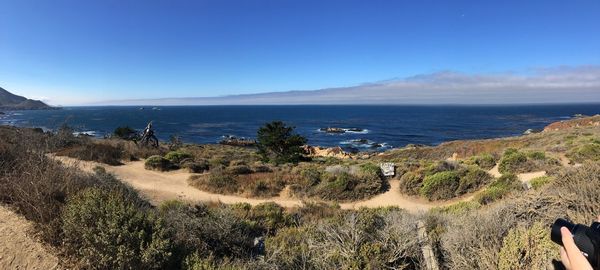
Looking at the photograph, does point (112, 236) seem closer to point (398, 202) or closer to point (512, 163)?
point (398, 202)

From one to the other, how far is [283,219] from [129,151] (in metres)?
15.2

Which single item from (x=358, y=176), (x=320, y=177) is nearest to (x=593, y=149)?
(x=358, y=176)

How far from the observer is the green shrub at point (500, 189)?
1118 centimetres

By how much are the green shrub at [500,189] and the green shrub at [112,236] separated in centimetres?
970

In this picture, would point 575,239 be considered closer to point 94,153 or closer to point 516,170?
point 516,170

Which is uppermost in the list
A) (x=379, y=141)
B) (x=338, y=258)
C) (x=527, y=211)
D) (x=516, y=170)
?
(x=527, y=211)

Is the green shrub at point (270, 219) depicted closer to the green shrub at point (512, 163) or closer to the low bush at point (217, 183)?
the low bush at point (217, 183)

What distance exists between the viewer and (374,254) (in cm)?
514

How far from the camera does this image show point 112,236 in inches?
174

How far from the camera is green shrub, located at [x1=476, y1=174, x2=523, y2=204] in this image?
11183 millimetres

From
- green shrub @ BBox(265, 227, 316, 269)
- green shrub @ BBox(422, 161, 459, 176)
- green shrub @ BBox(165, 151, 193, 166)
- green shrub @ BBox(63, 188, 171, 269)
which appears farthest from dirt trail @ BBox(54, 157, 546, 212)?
green shrub @ BBox(63, 188, 171, 269)

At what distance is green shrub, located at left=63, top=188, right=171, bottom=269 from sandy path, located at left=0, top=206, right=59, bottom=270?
43 cm

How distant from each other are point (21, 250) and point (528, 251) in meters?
6.64

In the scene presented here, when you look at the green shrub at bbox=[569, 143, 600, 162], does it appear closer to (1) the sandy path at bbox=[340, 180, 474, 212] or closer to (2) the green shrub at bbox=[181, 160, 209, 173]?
(1) the sandy path at bbox=[340, 180, 474, 212]
